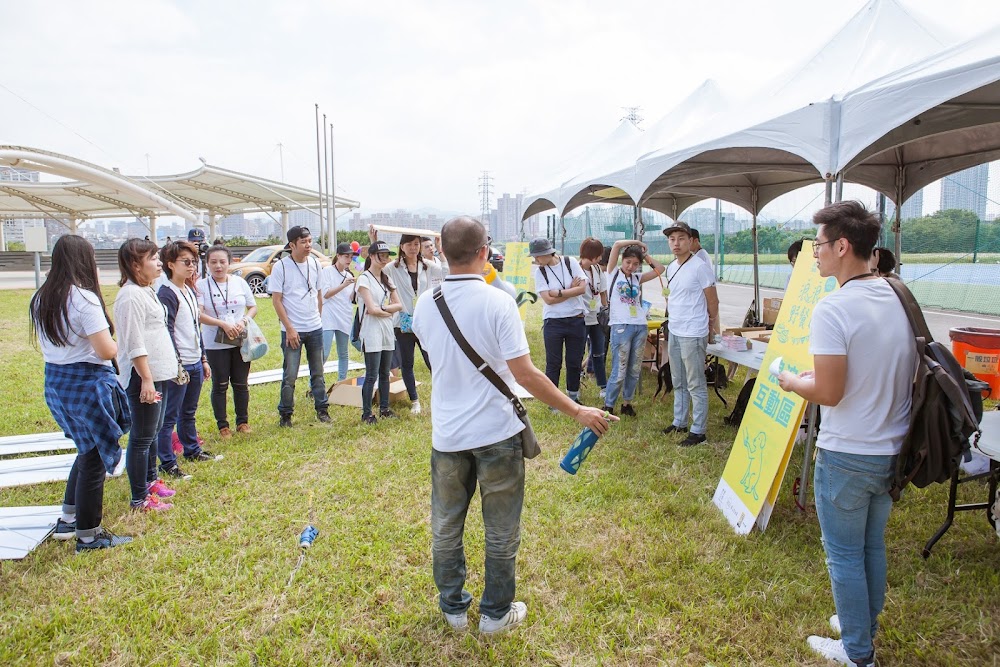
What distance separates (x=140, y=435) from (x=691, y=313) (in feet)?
12.4

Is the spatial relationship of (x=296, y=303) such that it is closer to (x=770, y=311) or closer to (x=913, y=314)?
(x=913, y=314)

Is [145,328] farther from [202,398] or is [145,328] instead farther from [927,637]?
[927,637]

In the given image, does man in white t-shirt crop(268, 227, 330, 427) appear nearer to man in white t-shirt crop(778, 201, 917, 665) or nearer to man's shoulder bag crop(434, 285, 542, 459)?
man's shoulder bag crop(434, 285, 542, 459)

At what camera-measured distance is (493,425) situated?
213 cm

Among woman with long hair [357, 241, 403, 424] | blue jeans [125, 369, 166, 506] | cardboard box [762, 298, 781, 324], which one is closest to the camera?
blue jeans [125, 369, 166, 506]

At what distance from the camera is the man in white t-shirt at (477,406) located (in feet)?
6.75

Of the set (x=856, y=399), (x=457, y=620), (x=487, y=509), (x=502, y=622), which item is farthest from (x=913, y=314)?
(x=457, y=620)

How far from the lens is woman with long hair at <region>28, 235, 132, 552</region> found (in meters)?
2.85

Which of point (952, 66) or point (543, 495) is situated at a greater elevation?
point (952, 66)

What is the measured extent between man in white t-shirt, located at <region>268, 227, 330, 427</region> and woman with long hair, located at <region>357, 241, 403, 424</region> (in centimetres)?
41

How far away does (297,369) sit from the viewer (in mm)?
5047

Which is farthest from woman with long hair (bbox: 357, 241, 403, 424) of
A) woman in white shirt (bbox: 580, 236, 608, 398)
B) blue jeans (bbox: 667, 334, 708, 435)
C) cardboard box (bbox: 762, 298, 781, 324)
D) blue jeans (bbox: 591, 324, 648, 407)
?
cardboard box (bbox: 762, 298, 781, 324)

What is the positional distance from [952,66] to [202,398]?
693 cm

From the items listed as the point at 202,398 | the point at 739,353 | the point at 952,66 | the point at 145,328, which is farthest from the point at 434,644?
the point at 202,398
